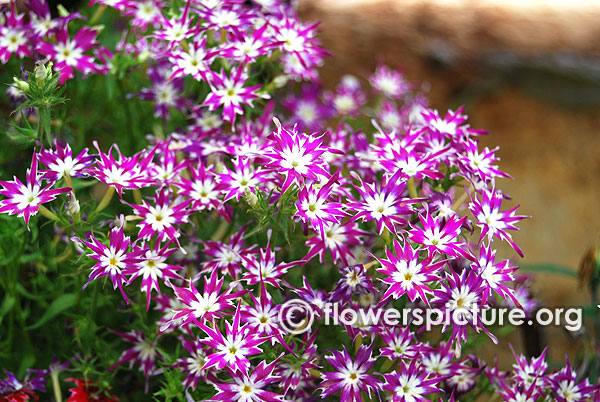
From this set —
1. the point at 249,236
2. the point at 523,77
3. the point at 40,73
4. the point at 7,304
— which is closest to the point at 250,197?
the point at 249,236

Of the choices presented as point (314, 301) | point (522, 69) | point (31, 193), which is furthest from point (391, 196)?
point (522, 69)

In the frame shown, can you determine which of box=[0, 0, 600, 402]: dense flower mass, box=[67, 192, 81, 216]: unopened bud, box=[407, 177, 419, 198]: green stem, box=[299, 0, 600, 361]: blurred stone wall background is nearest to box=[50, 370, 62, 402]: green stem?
box=[0, 0, 600, 402]: dense flower mass

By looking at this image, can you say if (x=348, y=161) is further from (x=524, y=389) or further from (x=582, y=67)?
(x=582, y=67)

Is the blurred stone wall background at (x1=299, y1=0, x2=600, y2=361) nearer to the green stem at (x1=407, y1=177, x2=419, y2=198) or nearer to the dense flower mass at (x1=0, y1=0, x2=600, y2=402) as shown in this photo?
the dense flower mass at (x1=0, y1=0, x2=600, y2=402)

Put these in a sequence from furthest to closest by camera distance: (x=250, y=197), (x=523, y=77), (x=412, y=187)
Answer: (x=523, y=77)
(x=412, y=187)
(x=250, y=197)

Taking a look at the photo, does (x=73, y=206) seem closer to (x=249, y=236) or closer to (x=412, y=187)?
(x=249, y=236)
